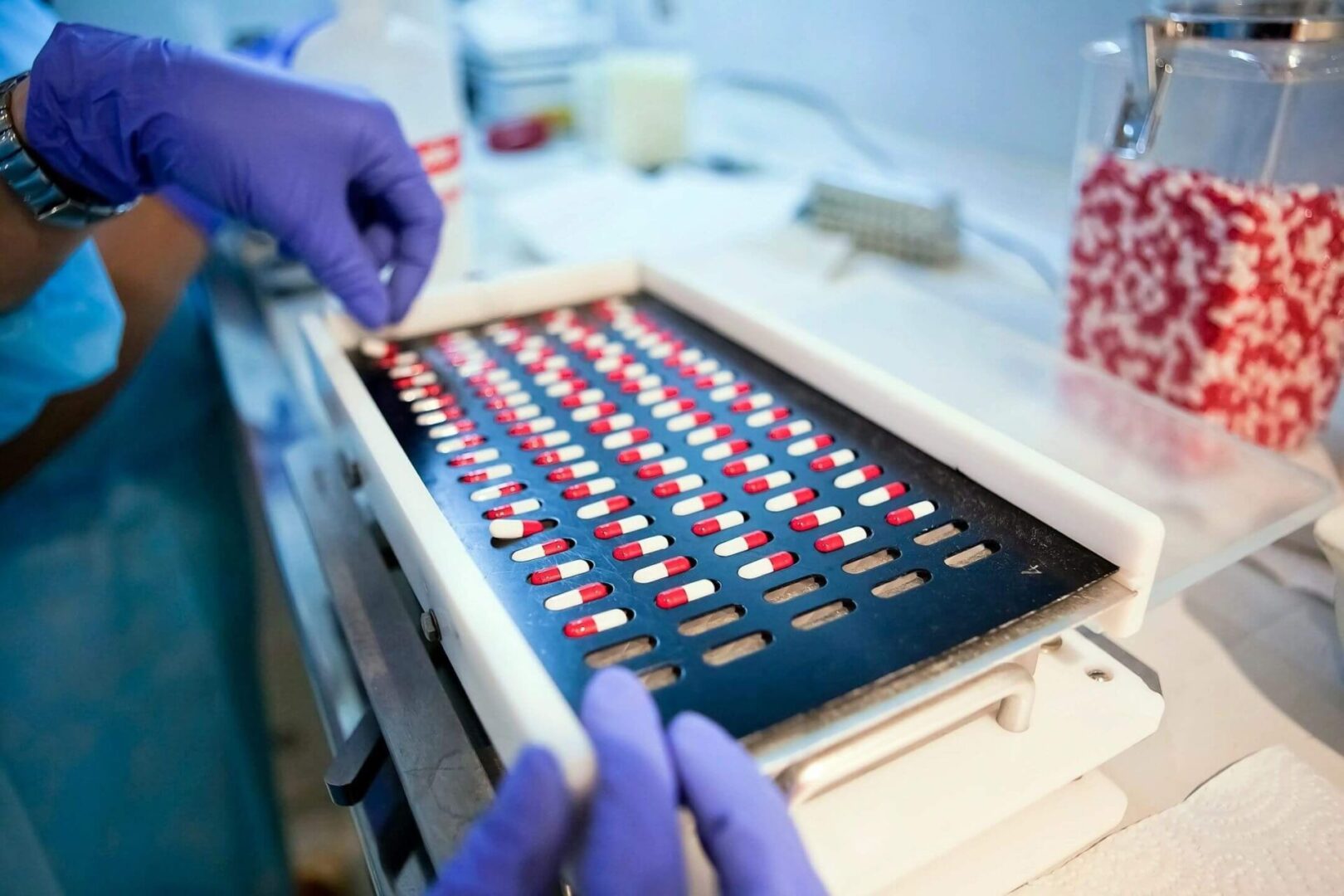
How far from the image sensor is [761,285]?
2.89 feet

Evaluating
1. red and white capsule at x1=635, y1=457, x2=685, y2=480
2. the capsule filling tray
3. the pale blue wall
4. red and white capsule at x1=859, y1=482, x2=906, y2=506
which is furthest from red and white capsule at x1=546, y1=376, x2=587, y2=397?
the pale blue wall

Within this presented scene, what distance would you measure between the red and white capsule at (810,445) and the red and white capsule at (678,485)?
0.06 m

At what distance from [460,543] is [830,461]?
0.20m

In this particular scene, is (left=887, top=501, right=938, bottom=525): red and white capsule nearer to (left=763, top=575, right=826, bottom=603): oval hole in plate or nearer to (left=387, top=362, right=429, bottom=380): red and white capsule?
(left=763, top=575, right=826, bottom=603): oval hole in plate

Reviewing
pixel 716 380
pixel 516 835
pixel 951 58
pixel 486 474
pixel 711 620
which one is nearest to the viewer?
pixel 516 835

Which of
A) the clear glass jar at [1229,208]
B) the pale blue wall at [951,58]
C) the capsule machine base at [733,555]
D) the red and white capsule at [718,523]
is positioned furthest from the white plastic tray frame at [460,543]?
the pale blue wall at [951,58]

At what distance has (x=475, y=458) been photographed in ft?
1.61

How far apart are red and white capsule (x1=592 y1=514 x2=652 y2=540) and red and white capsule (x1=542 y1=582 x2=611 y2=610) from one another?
39 mm

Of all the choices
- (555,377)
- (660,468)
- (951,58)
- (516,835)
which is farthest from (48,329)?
(951,58)

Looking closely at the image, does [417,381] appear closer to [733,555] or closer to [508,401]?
[508,401]

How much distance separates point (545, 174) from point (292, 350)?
623 mm

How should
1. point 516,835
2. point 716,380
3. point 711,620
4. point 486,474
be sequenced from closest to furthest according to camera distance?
point 516,835
point 711,620
point 486,474
point 716,380

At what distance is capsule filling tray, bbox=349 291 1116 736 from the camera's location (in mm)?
349

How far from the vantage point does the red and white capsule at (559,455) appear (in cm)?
49
